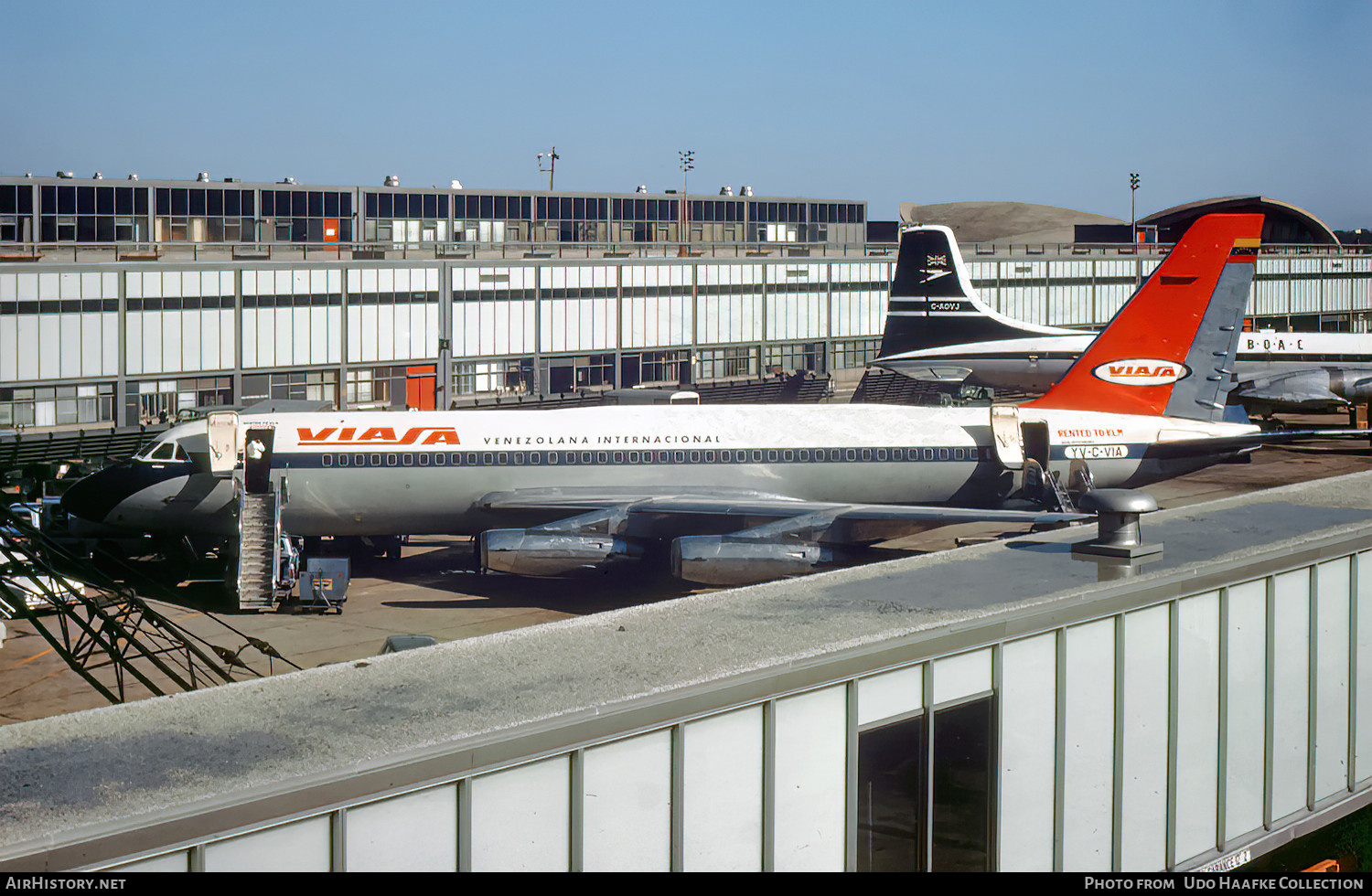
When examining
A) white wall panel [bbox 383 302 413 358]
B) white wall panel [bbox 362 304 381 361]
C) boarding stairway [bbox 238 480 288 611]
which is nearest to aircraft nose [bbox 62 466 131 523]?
boarding stairway [bbox 238 480 288 611]

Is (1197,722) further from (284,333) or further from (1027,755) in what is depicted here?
(284,333)

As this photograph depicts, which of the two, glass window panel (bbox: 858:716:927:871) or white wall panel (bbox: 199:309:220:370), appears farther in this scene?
white wall panel (bbox: 199:309:220:370)

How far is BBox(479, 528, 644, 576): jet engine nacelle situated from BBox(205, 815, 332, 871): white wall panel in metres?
20.3

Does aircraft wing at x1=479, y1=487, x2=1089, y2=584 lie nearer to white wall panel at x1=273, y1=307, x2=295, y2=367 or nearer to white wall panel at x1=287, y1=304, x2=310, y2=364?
white wall panel at x1=273, y1=307, x2=295, y2=367

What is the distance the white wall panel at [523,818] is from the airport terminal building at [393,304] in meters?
43.3

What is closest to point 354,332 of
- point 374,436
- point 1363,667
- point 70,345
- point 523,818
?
point 70,345

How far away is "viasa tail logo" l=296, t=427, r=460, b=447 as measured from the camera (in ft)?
106

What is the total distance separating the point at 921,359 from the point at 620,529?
3350 centimetres

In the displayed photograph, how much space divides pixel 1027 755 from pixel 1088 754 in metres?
0.91

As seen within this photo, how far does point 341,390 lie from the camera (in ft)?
184

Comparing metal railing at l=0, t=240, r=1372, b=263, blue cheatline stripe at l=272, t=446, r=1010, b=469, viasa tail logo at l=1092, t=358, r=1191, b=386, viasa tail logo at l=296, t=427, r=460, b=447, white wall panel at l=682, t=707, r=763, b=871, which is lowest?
white wall panel at l=682, t=707, r=763, b=871

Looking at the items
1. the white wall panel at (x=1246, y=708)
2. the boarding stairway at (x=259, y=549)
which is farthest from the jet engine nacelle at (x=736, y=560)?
the white wall panel at (x=1246, y=708)

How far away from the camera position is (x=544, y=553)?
97.6ft
